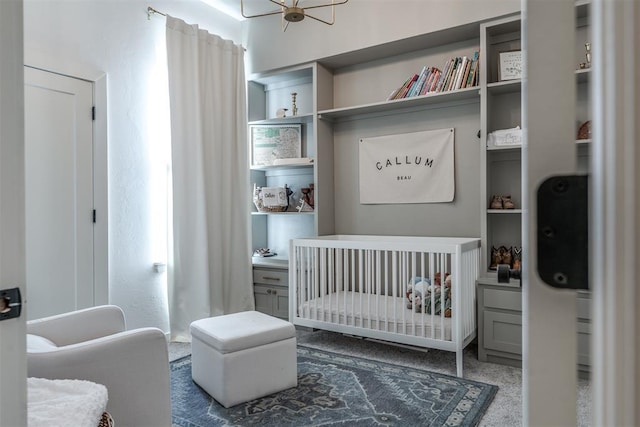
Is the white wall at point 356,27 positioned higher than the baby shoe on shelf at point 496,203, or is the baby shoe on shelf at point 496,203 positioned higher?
the white wall at point 356,27

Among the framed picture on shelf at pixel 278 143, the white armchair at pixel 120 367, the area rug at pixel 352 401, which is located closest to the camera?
the white armchair at pixel 120 367

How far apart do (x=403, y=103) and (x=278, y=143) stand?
129 cm

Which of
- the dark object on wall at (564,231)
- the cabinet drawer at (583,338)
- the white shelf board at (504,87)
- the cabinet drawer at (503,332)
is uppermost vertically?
the white shelf board at (504,87)

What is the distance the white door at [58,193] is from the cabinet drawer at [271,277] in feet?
4.57

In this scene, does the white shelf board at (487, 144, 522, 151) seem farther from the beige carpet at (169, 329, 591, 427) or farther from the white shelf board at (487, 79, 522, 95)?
the beige carpet at (169, 329, 591, 427)

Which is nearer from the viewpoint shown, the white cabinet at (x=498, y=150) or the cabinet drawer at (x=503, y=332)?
the cabinet drawer at (x=503, y=332)

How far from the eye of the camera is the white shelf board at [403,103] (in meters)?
3.01

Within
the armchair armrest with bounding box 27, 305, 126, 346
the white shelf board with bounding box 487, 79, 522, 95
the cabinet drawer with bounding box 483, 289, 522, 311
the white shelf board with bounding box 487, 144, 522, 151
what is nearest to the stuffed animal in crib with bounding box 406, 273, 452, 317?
the cabinet drawer with bounding box 483, 289, 522, 311

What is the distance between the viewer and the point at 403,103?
3270 millimetres

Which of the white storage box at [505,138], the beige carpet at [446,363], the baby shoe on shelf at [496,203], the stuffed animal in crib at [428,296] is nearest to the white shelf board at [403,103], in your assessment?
the white storage box at [505,138]

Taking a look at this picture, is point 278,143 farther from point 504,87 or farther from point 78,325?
point 78,325

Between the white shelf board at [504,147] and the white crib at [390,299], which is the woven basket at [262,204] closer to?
the white crib at [390,299]

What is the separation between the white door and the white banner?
217cm

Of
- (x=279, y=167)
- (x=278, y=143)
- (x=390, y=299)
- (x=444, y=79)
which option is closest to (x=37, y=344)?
(x=390, y=299)
